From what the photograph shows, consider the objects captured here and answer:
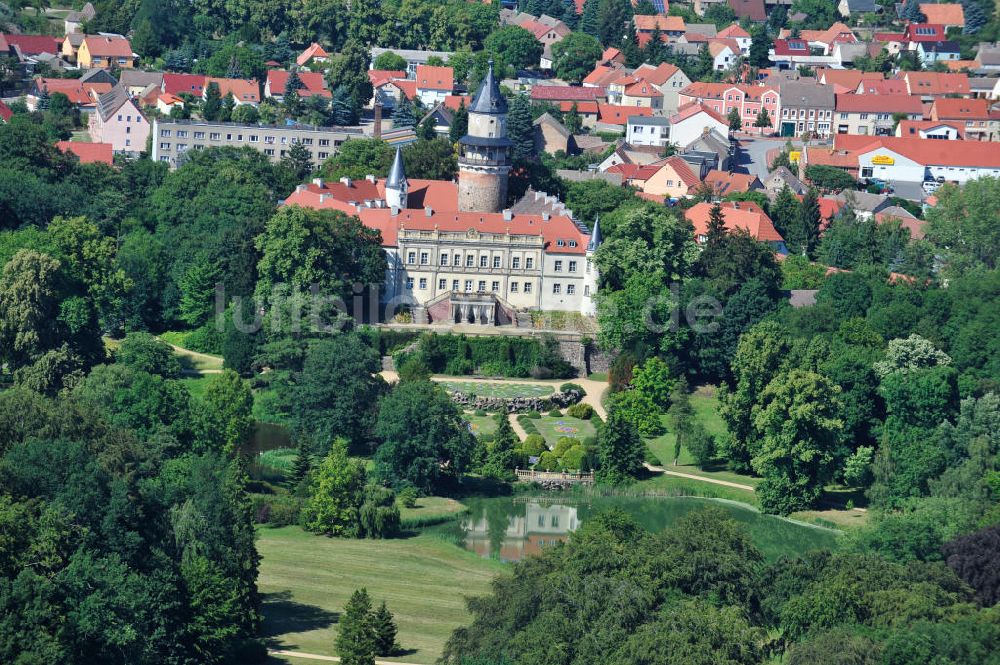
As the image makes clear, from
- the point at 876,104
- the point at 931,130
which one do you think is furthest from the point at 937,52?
the point at 931,130

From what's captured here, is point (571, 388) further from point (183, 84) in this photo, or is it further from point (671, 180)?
point (183, 84)

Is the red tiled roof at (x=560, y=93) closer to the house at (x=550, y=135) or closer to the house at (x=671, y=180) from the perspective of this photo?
the house at (x=550, y=135)

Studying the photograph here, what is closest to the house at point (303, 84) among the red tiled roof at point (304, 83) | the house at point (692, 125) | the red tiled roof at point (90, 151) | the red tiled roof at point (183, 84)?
the red tiled roof at point (304, 83)

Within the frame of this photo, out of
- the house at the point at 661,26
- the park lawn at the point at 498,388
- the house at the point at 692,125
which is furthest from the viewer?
the house at the point at 661,26

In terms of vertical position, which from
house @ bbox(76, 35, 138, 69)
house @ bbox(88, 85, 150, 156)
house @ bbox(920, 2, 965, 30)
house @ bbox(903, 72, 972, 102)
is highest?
house @ bbox(920, 2, 965, 30)

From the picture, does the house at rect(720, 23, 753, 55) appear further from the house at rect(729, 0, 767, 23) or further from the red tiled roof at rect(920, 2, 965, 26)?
the red tiled roof at rect(920, 2, 965, 26)

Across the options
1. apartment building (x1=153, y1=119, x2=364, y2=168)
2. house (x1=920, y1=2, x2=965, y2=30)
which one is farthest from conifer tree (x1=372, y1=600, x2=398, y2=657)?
house (x1=920, y1=2, x2=965, y2=30)

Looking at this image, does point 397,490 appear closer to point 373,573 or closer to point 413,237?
point 373,573
